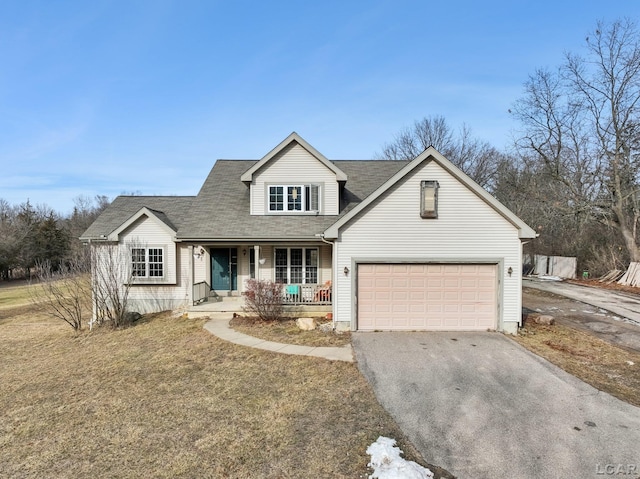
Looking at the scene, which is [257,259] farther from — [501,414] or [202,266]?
[501,414]

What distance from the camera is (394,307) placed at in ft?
35.6

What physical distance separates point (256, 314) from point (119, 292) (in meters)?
5.82

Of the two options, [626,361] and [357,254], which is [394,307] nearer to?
[357,254]

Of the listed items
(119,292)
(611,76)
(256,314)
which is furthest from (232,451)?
(611,76)

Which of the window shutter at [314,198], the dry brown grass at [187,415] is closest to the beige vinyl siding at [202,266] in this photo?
the dry brown grass at [187,415]

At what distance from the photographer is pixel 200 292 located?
14.0m

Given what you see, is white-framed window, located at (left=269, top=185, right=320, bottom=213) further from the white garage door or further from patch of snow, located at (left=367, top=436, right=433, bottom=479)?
patch of snow, located at (left=367, top=436, right=433, bottom=479)

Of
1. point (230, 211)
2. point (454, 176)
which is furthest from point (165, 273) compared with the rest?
point (454, 176)

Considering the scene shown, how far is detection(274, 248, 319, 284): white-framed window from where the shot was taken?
46.8 ft

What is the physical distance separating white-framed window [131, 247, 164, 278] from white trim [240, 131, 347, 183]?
16.4 ft

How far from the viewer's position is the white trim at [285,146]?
1405cm

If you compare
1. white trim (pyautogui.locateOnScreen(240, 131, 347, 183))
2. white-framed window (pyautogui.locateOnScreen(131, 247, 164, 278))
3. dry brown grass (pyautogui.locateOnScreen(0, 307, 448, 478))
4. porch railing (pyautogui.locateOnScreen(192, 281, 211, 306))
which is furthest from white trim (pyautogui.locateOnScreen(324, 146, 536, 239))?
white-framed window (pyautogui.locateOnScreen(131, 247, 164, 278))

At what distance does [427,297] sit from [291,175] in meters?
7.53

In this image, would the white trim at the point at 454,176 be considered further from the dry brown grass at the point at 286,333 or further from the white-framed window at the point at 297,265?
the white-framed window at the point at 297,265
